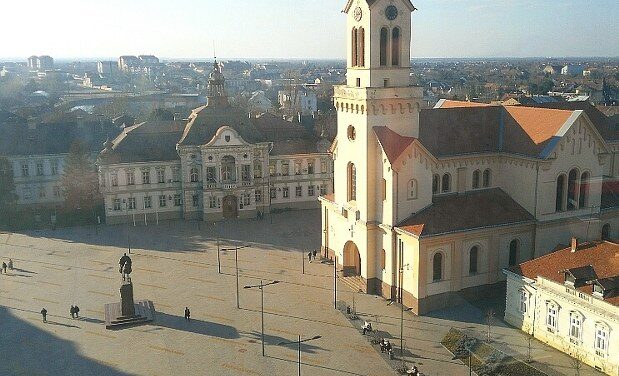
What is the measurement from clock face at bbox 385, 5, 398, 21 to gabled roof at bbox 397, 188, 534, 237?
13597 mm

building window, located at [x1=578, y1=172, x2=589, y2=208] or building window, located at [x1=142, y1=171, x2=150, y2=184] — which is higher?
building window, located at [x1=578, y1=172, x2=589, y2=208]

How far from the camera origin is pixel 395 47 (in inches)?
1783

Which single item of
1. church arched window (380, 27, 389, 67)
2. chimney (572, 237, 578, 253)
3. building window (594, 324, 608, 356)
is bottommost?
building window (594, 324, 608, 356)

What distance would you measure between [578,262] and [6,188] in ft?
195

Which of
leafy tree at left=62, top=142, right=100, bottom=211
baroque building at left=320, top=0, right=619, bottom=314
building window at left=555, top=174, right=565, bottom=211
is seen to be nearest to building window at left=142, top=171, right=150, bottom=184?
leafy tree at left=62, top=142, right=100, bottom=211

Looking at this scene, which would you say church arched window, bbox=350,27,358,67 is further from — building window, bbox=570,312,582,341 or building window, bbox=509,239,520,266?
building window, bbox=570,312,582,341

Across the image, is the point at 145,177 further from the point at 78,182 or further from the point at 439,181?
the point at 439,181

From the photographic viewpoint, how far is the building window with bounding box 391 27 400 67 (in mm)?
44938

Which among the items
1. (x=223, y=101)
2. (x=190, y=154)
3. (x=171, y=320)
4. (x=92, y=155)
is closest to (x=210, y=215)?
(x=190, y=154)

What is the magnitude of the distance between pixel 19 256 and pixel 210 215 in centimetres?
1984

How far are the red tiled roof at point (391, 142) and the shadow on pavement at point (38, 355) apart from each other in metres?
22.5

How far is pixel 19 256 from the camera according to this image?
56219mm

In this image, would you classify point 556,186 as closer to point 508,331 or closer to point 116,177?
point 508,331

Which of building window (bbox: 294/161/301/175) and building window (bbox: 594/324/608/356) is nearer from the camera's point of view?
building window (bbox: 594/324/608/356)
